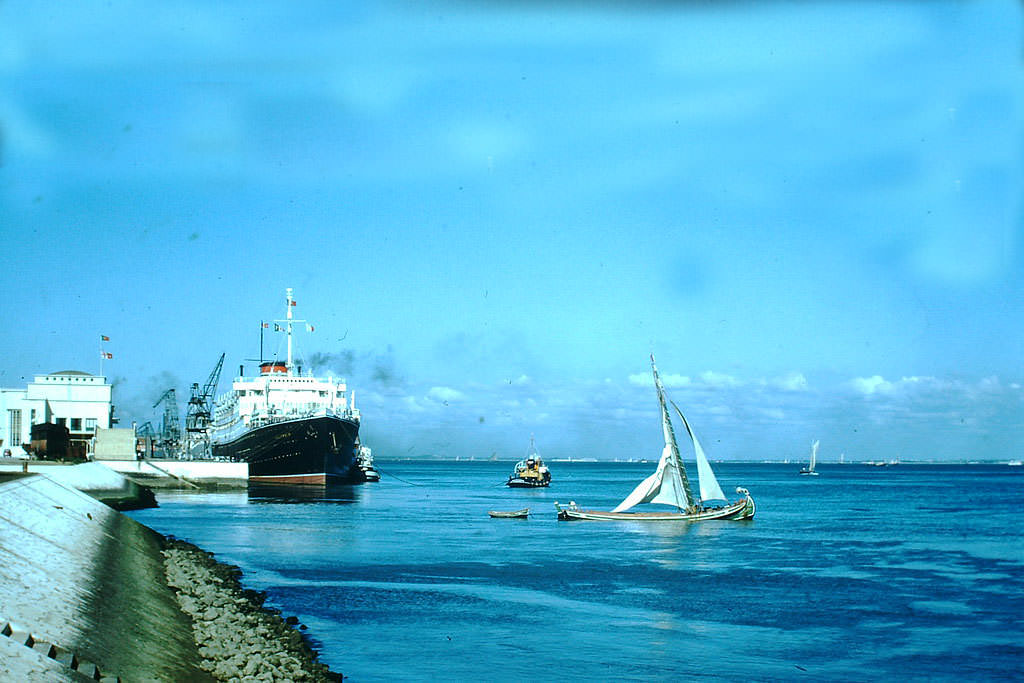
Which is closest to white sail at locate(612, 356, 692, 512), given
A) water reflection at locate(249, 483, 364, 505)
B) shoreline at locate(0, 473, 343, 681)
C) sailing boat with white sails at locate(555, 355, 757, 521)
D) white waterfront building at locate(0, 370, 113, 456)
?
sailing boat with white sails at locate(555, 355, 757, 521)

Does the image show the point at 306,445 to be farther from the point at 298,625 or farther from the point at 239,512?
the point at 298,625

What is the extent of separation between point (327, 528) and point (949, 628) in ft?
109

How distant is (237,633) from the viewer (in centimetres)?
2138

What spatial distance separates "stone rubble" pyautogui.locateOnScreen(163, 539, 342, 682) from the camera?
18.3 metres

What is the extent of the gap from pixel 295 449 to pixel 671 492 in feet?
141

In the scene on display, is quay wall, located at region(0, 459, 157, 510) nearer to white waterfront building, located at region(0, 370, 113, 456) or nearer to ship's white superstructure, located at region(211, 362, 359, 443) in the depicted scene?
white waterfront building, located at region(0, 370, 113, 456)

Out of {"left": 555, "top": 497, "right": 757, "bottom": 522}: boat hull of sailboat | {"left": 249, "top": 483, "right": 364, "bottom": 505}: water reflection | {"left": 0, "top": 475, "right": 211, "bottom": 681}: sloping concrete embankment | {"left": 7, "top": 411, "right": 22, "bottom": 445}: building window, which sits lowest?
{"left": 249, "top": 483, "right": 364, "bottom": 505}: water reflection

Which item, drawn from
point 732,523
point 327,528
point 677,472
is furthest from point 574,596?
point 732,523

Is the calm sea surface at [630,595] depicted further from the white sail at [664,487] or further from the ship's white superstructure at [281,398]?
the ship's white superstructure at [281,398]

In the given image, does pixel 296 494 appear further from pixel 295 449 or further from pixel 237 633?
pixel 237 633

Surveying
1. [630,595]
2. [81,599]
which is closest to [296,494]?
[630,595]

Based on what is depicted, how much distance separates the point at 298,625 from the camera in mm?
23922

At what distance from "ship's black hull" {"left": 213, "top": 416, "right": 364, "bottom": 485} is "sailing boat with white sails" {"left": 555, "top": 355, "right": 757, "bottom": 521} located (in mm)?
33739

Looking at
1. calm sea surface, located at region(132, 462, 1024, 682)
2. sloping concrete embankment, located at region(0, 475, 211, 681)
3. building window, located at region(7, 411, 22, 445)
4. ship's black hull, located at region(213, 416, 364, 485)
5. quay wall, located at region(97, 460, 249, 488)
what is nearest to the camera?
sloping concrete embankment, located at region(0, 475, 211, 681)
